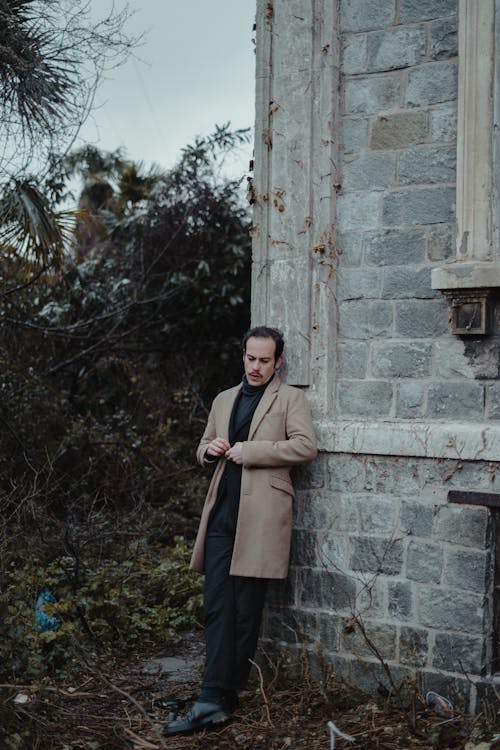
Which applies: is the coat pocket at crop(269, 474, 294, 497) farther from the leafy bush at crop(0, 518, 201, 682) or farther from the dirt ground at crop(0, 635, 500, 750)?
the leafy bush at crop(0, 518, 201, 682)

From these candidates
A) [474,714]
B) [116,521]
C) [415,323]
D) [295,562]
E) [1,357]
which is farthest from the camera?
[1,357]

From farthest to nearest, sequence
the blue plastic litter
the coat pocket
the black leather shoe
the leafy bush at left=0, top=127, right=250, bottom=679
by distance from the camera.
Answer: the leafy bush at left=0, top=127, right=250, bottom=679 < the blue plastic litter < the coat pocket < the black leather shoe

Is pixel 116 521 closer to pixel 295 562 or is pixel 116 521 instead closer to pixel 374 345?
pixel 295 562

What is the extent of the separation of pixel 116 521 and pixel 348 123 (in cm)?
436

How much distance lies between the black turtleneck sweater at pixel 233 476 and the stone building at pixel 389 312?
312mm

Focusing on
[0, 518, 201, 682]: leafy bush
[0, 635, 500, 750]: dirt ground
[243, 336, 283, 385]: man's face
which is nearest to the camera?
[0, 635, 500, 750]: dirt ground

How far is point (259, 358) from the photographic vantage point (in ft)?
17.5

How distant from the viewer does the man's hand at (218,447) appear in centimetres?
525

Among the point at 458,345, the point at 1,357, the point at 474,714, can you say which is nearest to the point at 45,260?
the point at 1,357

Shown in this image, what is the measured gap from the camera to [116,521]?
26.8 feet

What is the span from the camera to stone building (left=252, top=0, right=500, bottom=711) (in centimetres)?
495

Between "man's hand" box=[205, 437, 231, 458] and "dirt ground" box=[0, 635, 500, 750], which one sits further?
"man's hand" box=[205, 437, 231, 458]

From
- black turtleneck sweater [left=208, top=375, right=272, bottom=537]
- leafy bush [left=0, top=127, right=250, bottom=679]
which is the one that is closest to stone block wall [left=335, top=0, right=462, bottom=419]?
black turtleneck sweater [left=208, top=375, right=272, bottom=537]

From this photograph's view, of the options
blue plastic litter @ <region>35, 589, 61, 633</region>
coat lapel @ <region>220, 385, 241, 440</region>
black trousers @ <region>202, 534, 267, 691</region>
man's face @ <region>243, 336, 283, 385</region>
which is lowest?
blue plastic litter @ <region>35, 589, 61, 633</region>
